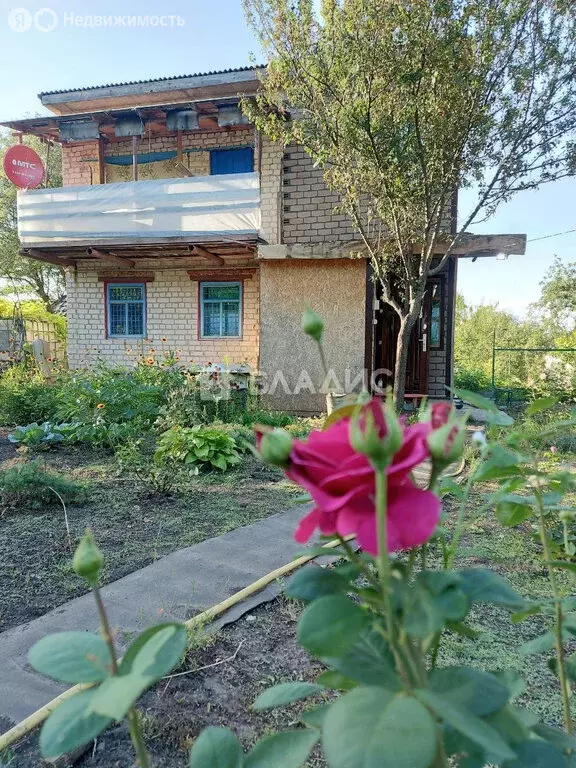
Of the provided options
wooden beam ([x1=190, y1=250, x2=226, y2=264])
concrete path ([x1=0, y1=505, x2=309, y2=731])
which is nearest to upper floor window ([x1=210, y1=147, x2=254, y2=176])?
wooden beam ([x1=190, y1=250, x2=226, y2=264])

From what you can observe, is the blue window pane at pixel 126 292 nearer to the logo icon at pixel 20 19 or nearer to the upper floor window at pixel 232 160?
the upper floor window at pixel 232 160

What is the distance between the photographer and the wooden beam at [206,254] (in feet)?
29.1

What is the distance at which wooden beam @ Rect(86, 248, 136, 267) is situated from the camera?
9.26 metres

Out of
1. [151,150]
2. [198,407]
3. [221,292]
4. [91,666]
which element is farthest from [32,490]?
[151,150]

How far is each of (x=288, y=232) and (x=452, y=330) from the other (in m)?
3.24

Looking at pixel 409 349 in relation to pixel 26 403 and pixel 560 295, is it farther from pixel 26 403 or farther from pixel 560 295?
pixel 560 295

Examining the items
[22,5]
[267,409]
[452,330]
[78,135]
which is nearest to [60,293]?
[78,135]

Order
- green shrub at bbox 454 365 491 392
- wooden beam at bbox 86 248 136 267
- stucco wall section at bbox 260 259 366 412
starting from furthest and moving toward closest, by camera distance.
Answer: green shrub at bbox 454 365 491 392
wooden beam at bbox 86 248 136 267
stucco wall section at bbox 260 259 366 412

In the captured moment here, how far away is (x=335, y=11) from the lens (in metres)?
5.45

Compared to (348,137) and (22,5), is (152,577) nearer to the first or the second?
(348,137)

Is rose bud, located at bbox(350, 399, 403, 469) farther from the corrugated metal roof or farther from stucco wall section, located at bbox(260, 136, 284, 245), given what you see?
the corrugated metal roof

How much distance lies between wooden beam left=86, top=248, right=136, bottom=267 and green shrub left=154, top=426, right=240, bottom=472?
5.86m

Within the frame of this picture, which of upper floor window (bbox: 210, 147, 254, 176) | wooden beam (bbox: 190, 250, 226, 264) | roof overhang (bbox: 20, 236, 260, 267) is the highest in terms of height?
upper floor window (bbox: 210, 147, 254, 176)

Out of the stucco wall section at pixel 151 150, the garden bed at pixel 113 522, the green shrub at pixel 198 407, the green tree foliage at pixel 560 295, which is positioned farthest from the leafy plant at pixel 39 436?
the green tree foliage at pixel 560 295
